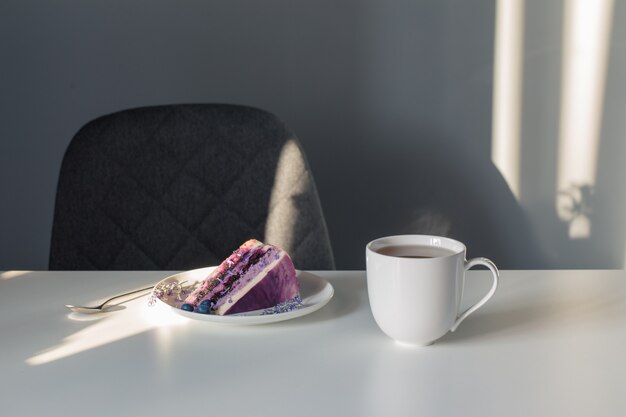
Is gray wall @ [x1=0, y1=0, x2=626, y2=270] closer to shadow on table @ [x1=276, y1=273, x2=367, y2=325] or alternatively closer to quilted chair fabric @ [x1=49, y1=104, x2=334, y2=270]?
quilted chair fabric @ [x1=49, y1=104, x2=334, y2=270]

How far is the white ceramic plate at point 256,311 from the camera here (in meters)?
0.71

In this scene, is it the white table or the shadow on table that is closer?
the white table

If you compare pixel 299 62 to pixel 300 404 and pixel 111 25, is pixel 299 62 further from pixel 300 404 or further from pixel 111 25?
pixel 300 404

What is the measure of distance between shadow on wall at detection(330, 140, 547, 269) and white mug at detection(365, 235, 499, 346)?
104 cm

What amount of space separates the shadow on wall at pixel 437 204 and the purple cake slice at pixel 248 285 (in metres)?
0.96

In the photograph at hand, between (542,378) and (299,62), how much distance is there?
1.21m

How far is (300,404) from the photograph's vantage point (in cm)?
56

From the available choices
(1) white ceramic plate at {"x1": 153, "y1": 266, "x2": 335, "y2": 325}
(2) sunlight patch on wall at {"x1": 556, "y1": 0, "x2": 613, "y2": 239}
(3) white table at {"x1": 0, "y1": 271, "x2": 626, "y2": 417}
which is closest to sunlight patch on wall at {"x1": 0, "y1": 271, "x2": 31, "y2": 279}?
(3) white table at {"x1": 0, "y1": 271, "x2": 626, "y2": 417}

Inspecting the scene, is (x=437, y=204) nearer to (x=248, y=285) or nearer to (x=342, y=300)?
(x=342, y=300)

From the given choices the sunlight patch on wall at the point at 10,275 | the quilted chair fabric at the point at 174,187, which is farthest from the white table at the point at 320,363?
the quilted chair fabric at the point at 174,187

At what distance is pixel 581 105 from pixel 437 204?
42 centimetres

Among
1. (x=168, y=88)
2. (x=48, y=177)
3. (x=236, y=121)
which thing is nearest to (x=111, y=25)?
(x=168, y=88)

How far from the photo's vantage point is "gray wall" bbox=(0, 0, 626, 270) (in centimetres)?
165

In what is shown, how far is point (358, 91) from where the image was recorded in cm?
168
